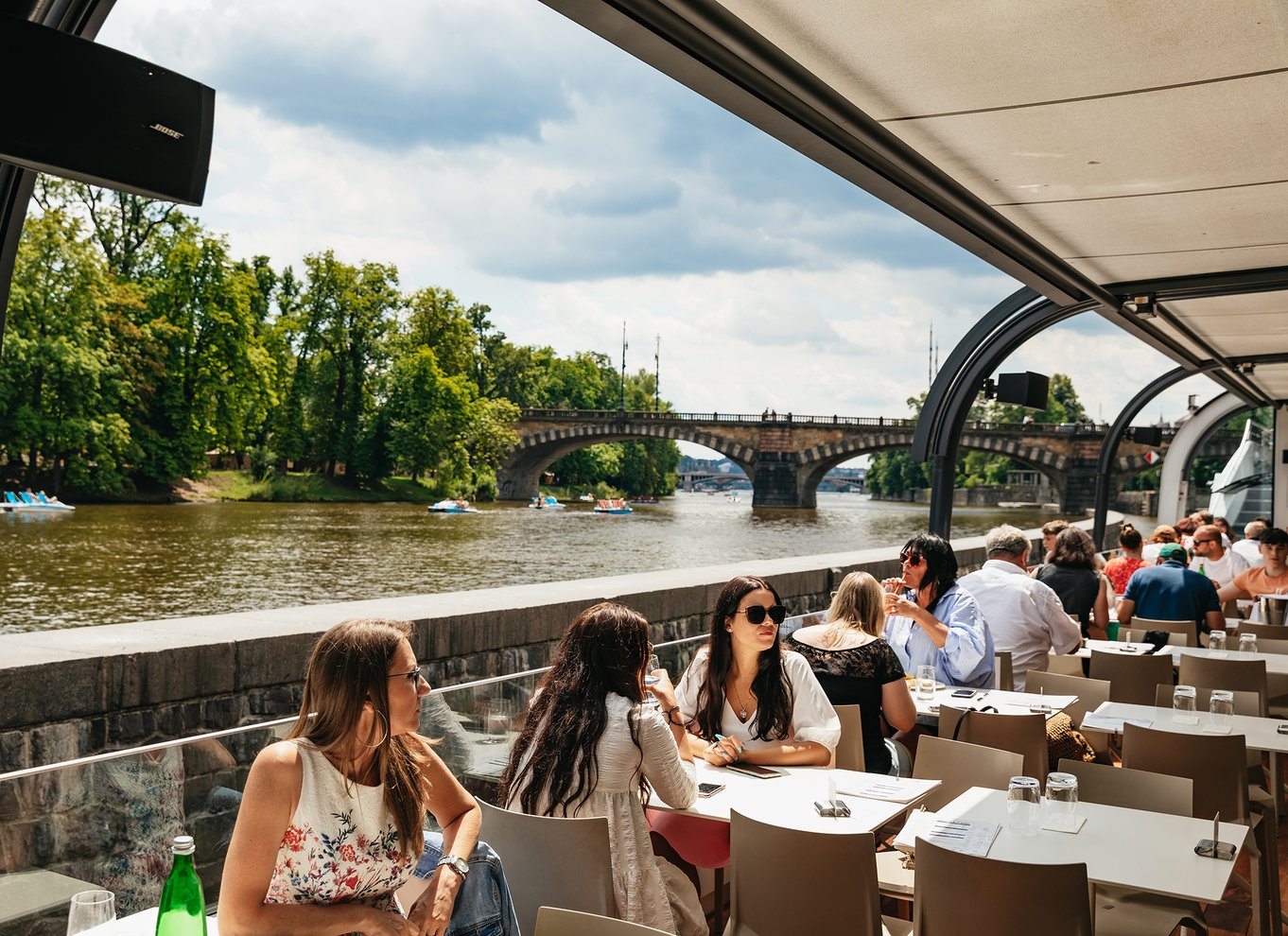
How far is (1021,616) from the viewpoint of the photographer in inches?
219

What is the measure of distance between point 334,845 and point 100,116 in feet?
4.40

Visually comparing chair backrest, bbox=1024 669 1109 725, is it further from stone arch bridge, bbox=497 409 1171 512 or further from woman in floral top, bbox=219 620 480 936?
stone arch bridge, bbox=497 409 1171 512

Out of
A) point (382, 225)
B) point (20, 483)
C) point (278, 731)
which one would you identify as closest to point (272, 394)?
point (20, 483)

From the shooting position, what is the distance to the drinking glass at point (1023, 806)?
289 centimetres

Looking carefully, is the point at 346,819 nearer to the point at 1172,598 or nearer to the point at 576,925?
the point at 576,925

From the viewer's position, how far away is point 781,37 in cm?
261

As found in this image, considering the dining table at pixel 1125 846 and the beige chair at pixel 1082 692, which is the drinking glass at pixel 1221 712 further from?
the dining table at pixel 1125 846

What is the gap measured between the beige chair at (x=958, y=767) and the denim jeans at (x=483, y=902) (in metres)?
1.34

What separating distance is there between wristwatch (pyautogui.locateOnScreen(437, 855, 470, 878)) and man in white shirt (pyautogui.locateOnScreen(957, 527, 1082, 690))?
3.68 metres

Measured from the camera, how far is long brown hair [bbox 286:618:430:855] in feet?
7.34

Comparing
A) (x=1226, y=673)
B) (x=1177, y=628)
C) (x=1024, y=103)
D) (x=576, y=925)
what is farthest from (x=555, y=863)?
(x=1177, y=628)

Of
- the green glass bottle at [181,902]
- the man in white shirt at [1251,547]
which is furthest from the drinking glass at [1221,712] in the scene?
the man in white shirt at [1251,547]

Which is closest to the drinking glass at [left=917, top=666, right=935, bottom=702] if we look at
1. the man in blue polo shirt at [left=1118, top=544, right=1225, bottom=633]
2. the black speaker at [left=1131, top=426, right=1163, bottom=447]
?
the man in blue polo shirt at [left=1118, top=544, right=1225, bottom=633]

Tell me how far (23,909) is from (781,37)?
2456 mm
